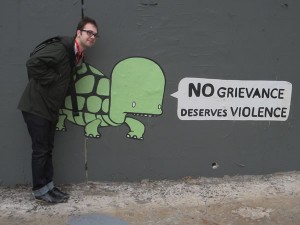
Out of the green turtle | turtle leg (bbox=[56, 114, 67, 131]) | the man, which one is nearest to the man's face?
the man

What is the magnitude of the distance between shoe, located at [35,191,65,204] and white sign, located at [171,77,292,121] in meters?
1.56

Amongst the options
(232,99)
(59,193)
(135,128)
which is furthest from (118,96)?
(232,99)

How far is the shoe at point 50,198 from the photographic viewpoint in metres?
3.89

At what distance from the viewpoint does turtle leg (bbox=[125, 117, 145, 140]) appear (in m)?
4.25

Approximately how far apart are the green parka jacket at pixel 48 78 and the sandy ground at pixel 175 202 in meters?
0.93

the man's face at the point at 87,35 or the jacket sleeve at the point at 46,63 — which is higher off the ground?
the man's face at the point at 87,35

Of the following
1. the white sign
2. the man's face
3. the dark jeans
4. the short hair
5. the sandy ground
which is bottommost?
the sandy ground

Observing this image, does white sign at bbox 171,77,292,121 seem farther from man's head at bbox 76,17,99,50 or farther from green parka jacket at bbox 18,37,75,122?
green parka jacket at bbox 18,37,75,122

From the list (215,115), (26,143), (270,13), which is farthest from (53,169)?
(270,13)

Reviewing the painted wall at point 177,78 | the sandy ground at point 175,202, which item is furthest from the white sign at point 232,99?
the sandy ground at point 175,202

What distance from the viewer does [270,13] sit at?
425cm

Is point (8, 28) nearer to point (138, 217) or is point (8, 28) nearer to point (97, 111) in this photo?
point (97, 111)

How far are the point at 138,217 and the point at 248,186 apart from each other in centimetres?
143

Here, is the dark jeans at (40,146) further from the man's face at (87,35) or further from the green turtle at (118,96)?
the man's face at (87,35)
